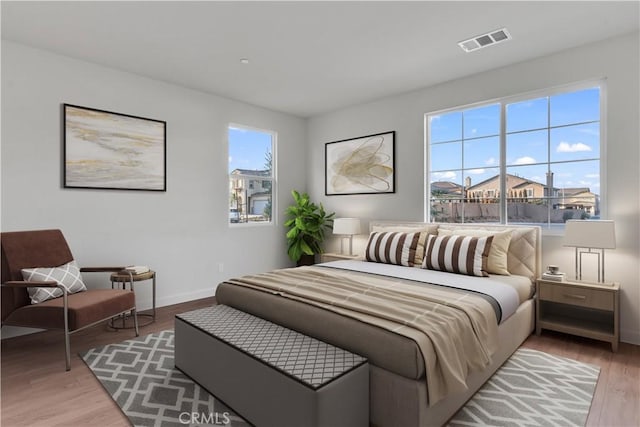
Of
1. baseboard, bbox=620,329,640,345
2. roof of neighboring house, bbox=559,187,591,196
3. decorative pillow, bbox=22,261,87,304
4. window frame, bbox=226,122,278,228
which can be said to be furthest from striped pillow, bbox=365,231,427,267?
decorative pillow, bbox=22,261,87,304

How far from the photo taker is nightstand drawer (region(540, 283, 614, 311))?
9.37ft

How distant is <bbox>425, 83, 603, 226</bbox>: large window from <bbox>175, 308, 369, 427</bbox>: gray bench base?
9.33 ft

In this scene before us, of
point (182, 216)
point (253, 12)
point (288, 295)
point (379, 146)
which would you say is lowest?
point (288, 295)

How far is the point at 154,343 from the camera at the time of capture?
3051mm

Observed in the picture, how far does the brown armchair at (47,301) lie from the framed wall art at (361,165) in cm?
322

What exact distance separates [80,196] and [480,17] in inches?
160

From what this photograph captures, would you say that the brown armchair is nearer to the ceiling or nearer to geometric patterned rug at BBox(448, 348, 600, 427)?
the ceiling

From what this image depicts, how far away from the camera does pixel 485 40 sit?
10.3 ft

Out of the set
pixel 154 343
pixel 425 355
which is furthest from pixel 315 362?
pixel 154 343

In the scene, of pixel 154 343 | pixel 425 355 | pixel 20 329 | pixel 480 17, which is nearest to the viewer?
pixel 425 355

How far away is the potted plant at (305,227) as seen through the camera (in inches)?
208

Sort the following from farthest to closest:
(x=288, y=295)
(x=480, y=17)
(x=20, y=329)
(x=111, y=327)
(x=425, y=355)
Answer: (x=111, y=327) < (x=20, y=329) < (x=480, y=17) < (x=288, y=295) < (x=425, y=355)

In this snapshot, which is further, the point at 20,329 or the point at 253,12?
the point at 20,329

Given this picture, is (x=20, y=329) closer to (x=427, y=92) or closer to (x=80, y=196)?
(x=80, y=196)
